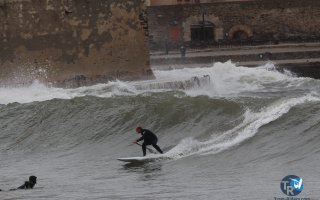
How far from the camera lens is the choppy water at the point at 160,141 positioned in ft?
48.0

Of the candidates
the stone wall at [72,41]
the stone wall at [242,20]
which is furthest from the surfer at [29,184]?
the stone wall at [242,20]

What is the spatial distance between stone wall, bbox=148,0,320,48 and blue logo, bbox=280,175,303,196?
3302 centimetres

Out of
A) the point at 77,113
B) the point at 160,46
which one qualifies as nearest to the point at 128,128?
the point at 77,113

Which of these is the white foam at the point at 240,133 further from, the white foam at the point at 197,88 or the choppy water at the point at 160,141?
the white foam at the point at 197,88

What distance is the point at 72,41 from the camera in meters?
26.5

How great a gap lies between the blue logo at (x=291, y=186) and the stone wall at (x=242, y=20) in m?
33.0

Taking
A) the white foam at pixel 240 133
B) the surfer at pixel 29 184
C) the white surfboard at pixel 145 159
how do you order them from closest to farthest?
the surfer at pixel 29 184, the white surfboard at pixel 145 159, the white foam at pixel 240 133

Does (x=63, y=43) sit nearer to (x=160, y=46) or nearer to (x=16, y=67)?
(x=16, y=67)

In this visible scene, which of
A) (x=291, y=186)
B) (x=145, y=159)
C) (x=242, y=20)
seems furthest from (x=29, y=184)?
(x=242, y=20)

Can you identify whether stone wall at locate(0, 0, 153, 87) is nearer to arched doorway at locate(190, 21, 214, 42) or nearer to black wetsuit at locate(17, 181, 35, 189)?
black wetsuit at locate(17, 181, 35, 189)

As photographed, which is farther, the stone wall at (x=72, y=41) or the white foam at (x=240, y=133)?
→ the stone wall at (x=72, y=41)

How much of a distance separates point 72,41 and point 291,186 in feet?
47.2

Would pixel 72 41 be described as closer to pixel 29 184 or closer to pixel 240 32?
pixel 29 184

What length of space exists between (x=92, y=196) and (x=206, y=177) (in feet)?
6.52
